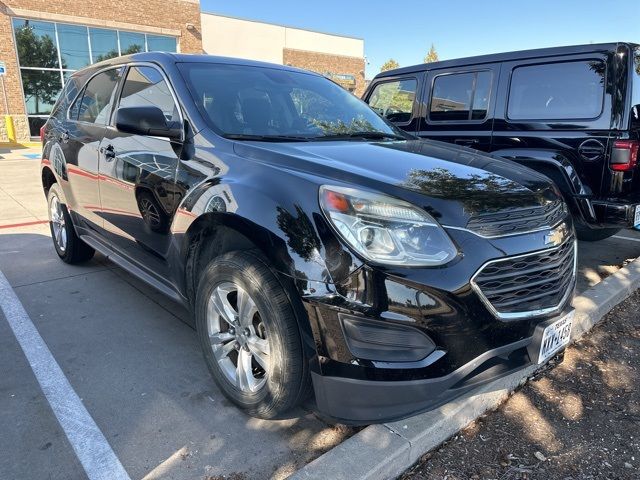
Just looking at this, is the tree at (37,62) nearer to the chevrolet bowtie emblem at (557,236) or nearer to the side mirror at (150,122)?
the side mirror at (150,122)

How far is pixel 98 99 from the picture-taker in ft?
12.9

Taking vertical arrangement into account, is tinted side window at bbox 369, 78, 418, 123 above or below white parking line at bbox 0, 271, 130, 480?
above

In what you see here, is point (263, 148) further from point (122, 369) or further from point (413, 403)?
point (122, 369)

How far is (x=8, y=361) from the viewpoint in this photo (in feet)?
9.90

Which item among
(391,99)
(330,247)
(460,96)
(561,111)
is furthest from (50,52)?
(330,247)

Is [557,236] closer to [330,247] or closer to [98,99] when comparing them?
[330,247]

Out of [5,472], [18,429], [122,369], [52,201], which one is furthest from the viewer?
[52,201]

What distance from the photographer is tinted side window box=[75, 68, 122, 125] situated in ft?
12.2

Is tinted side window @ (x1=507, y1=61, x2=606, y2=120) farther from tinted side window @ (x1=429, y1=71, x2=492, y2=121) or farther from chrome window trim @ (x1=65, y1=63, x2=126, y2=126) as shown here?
chrome window trim @ (x1=65, y1=63, x2=126, y2=126)

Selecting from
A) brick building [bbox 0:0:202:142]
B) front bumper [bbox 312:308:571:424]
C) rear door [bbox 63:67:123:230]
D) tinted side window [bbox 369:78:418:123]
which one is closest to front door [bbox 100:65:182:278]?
rear door [bbox 63:67:123:230]

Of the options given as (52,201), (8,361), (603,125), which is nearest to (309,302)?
(8,361)

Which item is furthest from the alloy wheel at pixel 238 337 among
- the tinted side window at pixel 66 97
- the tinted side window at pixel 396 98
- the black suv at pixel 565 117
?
the tinted side window at pixel 396 98

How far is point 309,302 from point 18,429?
1663 mm

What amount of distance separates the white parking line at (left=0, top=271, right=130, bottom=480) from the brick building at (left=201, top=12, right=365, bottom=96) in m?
23.0
